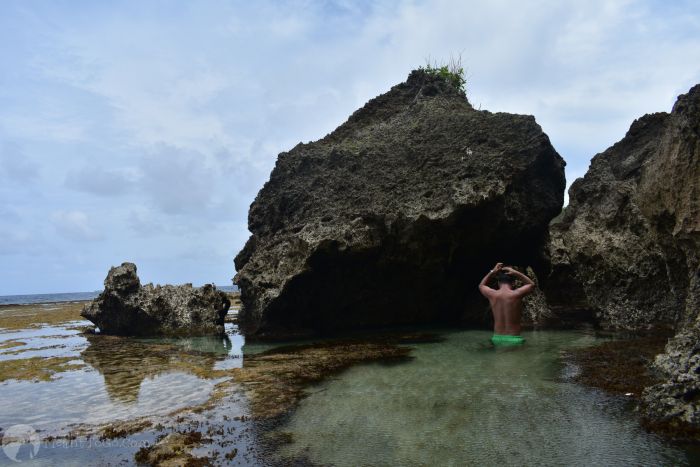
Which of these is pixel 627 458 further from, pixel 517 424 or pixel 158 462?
pixel 158 462

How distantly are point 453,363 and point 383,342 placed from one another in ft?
15.0

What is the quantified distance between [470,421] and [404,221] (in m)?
10.9

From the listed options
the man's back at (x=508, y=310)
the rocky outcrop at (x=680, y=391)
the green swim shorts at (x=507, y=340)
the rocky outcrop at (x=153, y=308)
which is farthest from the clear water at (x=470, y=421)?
the rocky outcrop at (x=153, y=308)

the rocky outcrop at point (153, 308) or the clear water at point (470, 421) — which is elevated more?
the rocky outcrop at point (153, 308)

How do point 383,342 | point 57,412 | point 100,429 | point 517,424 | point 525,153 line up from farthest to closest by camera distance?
point 525,153 → point 383,342 → point 57,412 → point 100,429 → point 517,424

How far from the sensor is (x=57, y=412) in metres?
9.12

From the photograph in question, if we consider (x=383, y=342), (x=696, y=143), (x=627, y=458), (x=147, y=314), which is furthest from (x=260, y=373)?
(x=147, y=314)

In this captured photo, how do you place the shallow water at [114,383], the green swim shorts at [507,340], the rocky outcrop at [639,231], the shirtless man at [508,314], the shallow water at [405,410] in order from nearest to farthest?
the shallow water at [405,410]
the shallow water at [114,383]
the rocky outcrop at [639,231]
the green swim shorts at [507,340]
the shirtless man at [508,314]

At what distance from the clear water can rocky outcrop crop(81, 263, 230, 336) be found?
12.7 m

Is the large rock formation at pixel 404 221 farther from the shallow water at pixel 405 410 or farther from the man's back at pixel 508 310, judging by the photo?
the shallow water at pixel 405 410

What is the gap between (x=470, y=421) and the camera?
289 inches

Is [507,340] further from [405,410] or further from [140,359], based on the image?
[140,359]

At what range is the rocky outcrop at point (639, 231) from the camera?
407 inches

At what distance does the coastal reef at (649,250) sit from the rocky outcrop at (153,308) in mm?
14980
